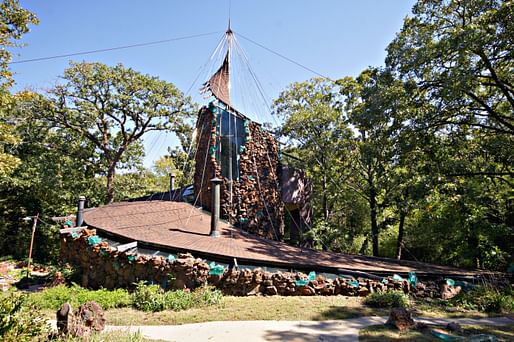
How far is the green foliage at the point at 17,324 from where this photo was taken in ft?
Answer: 13.5

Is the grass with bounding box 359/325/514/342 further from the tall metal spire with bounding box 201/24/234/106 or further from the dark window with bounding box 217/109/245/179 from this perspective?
the tall metal spire with bounding box 201/24/234/106

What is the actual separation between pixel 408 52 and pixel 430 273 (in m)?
6.96

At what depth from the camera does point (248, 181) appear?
501 inches

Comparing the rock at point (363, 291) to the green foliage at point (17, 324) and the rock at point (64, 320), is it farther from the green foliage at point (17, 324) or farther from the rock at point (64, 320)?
Answer: the green foliage at point (17, 324)

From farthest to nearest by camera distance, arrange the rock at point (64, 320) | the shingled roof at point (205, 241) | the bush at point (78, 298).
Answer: the shingled roof at point (205, 241) → the bush at point (78, 298) → the rock at point (64, 320)

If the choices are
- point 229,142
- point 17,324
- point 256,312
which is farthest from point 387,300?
point 229,142

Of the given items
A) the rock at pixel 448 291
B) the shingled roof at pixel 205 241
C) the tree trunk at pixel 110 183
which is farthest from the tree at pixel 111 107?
the rock at pixel 448 291

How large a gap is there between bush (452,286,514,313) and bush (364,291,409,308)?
57.1 inches

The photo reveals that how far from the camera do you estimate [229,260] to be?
830cm

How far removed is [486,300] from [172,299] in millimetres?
7145

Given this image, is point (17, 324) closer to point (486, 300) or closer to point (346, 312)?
point (346, 312)

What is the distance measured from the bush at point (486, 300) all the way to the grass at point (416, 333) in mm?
1399

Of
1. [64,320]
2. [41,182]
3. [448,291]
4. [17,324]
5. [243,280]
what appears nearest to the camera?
[17,324]

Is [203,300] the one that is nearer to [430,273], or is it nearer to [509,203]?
[430,273]
